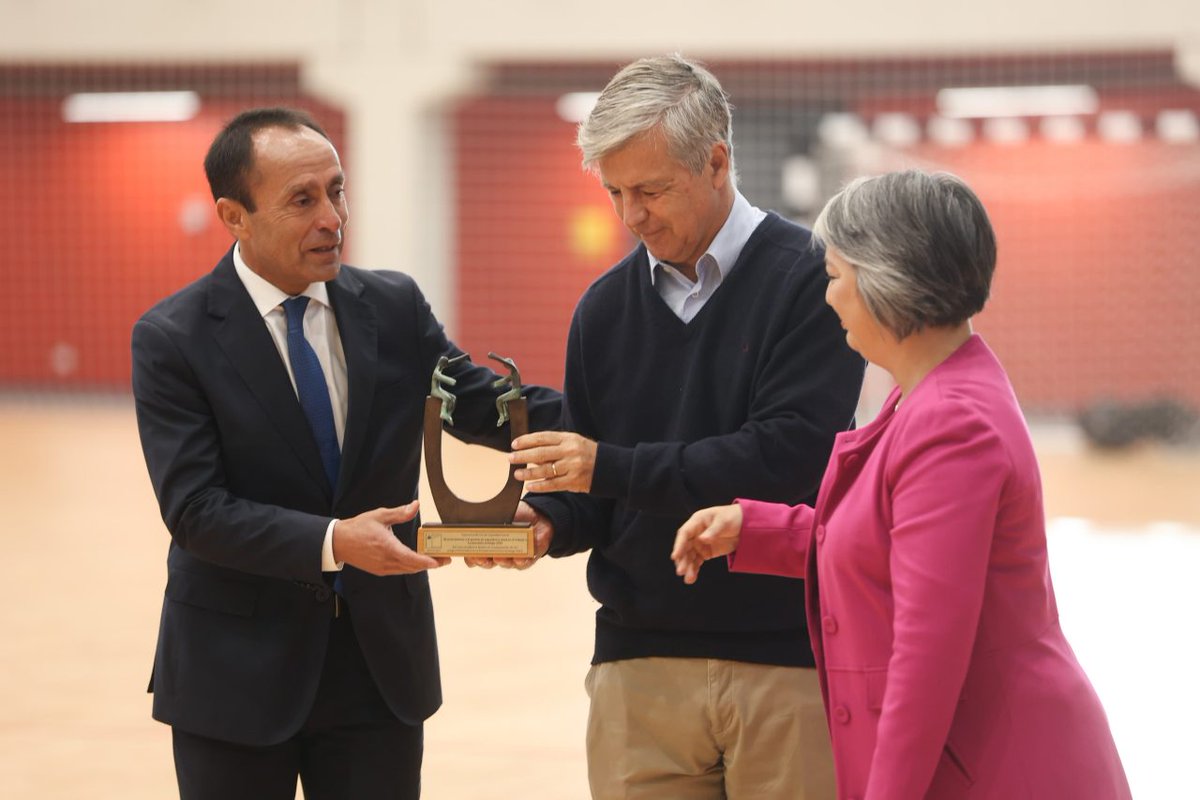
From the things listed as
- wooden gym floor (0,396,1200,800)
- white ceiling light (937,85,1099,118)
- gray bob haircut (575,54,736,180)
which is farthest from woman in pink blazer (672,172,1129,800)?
white ceiling light (937,85,1099,118)

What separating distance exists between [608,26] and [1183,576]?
8863mm

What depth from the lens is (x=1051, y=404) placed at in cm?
1795

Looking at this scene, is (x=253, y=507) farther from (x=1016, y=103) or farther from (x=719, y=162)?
(x=1016, y=103)

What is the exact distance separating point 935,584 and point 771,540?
0.52m

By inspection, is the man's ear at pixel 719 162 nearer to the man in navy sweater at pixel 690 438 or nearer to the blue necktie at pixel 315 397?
the man in navy sweater at pixel 690 438

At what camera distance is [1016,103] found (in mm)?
17781

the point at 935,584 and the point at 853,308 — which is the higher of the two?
the point at 853,308

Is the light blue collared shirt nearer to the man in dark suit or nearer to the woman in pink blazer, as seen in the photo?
the woman in pink blazer

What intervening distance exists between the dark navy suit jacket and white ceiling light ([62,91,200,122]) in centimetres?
1766

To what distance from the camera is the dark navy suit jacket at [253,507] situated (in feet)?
8.18

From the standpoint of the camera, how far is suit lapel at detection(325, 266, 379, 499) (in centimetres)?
262

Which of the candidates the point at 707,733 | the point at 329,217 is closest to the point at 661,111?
the point at 329,217

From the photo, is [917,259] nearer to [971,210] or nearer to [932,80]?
[971,210]

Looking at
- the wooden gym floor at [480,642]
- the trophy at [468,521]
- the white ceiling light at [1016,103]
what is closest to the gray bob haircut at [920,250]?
the trophy at [468,521]
